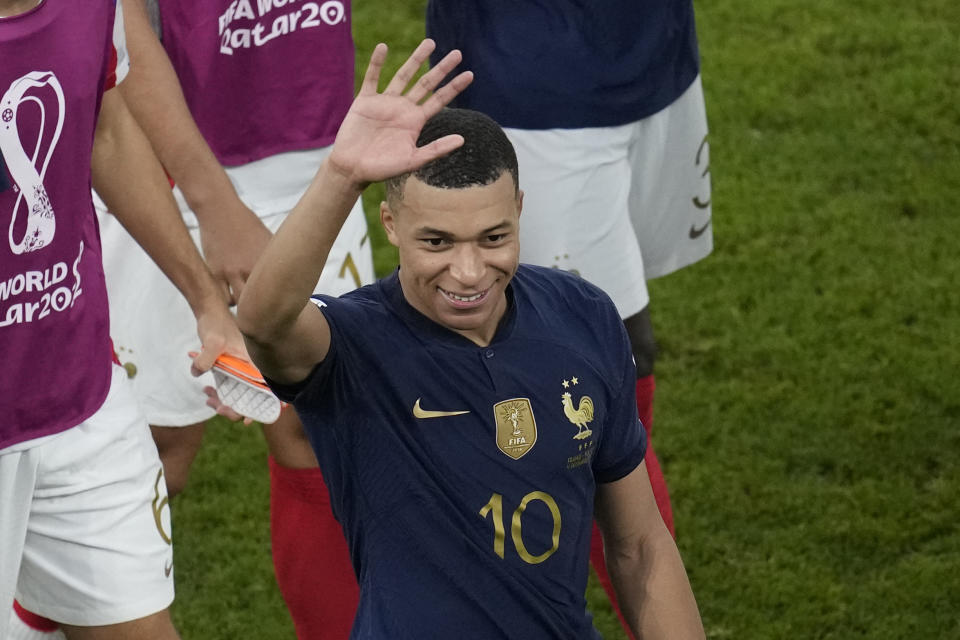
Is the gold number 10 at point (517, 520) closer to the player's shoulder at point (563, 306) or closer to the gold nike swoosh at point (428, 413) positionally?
the gold nike swoosh at point (428, 413)

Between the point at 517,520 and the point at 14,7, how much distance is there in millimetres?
1173

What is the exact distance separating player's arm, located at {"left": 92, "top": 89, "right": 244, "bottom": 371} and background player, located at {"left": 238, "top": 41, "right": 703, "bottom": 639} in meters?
0.66

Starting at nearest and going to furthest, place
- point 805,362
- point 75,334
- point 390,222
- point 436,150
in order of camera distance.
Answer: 1. point 436,150
2. point 390,222
3. point 75,334
4. point 805,362

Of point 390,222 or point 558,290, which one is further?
point 558,290

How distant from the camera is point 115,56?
10.5ft

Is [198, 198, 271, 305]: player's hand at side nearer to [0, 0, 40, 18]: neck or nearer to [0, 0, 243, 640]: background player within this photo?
[0, 0, 243, 640]: background player

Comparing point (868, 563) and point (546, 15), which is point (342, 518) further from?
point (868, 563)

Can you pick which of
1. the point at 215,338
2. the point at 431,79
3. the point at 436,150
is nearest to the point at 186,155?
the point at 215,338

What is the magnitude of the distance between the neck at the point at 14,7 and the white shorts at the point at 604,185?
124cm

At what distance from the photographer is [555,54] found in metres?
3.76

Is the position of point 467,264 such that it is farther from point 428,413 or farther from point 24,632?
point 24,632

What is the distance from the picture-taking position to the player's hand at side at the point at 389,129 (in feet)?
7.72

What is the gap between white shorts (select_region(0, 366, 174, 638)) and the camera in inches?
120

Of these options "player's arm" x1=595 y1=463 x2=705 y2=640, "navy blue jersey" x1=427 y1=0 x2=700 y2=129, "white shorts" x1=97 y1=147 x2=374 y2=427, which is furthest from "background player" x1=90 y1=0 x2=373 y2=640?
"player's arm" x1=595 y1=463 x2=705 y2=640
